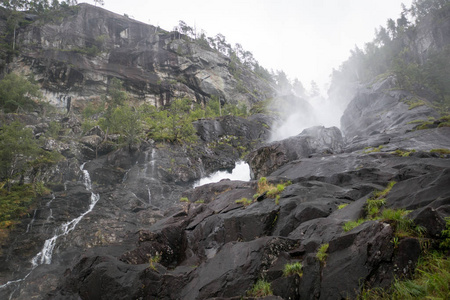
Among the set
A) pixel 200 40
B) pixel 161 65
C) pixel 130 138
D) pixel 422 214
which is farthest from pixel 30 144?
pixel 200 40

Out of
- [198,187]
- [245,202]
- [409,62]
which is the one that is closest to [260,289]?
[245,202]

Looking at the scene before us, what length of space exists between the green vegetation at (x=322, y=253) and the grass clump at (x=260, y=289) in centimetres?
168

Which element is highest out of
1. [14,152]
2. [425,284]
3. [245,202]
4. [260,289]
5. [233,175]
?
[14,152]

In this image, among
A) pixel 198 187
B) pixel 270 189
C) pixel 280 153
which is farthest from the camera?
pixel 280 153

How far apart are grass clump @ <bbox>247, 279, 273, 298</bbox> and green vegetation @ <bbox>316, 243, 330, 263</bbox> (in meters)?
1.68

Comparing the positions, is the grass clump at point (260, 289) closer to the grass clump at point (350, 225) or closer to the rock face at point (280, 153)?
the grass clump at point (350, 225)

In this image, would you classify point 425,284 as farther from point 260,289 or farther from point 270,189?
point 270,189

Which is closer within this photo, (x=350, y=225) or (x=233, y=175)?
(x=350, y=225)

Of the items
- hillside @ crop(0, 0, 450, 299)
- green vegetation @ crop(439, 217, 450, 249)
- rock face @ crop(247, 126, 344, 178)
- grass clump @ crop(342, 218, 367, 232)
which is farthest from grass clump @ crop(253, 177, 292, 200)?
rock face @ crop(247, 126, 344, 178)

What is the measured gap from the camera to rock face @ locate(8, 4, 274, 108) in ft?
195

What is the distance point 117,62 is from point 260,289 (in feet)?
235

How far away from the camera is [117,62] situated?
6800 centimetres

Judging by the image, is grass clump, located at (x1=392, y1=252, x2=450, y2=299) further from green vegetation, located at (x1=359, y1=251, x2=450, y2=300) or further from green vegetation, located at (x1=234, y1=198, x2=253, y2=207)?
green vegetation, located at (x1=234, y1=198, x2=253, y2=207)

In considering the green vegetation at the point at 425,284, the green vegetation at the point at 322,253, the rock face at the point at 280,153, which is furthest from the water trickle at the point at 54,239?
the green vegetation at the point at 425,284
